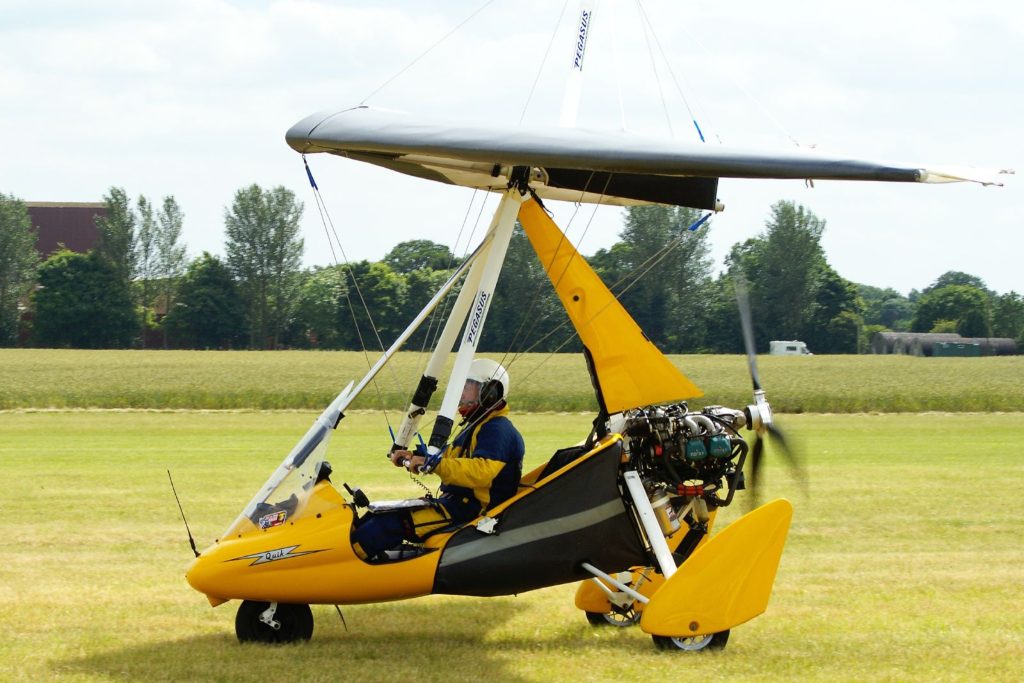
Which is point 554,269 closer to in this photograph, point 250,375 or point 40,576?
point 40,576

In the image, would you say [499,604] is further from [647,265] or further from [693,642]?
[647,265]

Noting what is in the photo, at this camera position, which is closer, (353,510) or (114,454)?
(353,510)

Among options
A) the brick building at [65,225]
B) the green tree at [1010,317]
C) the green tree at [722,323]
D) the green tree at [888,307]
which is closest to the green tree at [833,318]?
the green tree at [1010,317]

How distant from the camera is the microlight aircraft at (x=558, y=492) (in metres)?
6.89

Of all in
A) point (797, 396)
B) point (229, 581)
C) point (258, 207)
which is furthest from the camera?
point (258, 207)

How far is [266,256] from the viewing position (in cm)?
7856

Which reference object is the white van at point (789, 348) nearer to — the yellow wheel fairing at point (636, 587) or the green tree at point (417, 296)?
the green tree at point (417, 296)

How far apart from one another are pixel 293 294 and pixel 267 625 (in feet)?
227

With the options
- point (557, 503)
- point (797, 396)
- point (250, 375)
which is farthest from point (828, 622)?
point (250, 375)

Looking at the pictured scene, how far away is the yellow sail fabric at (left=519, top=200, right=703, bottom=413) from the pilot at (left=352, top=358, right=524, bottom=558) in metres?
0.65

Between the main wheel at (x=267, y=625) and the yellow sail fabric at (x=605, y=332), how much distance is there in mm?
2374

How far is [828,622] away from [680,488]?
4.76 ft

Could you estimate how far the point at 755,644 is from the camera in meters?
7.61

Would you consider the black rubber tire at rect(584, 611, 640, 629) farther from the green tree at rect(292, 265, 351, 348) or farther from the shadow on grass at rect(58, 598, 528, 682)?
the green tree at rect(292, 265, 351, 348)
